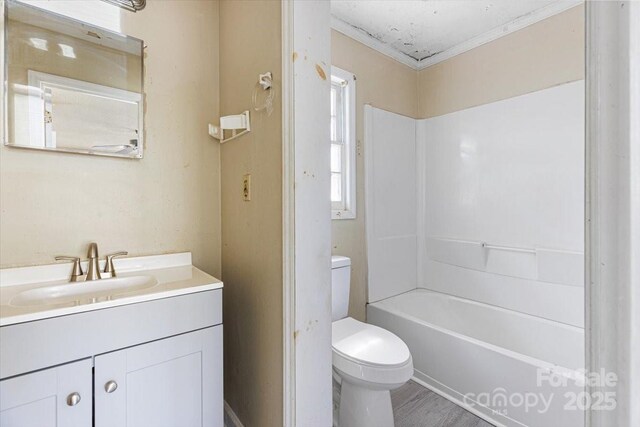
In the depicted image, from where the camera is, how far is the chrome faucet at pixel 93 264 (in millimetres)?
1180

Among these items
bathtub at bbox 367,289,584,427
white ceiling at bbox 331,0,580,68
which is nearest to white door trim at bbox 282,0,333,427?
bathtub at bbox 367,289,584,427

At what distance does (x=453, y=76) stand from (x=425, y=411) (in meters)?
2.48

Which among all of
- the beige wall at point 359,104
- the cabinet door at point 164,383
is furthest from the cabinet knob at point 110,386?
the beige wall at point 359,104

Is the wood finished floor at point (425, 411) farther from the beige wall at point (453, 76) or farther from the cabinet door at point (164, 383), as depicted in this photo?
the cabinet door at point (164, 383)

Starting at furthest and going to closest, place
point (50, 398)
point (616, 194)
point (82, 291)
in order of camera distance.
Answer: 1. point (82, 291)
2. point (50, 398)
3. point (616, 194)

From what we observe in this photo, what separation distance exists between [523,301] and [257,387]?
1909 mm

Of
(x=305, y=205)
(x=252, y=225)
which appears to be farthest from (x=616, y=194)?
(x=252, y=225)

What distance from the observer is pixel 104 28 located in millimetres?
1309

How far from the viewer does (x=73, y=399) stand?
86 cm

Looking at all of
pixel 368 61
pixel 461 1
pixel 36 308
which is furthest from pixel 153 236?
pixel 461 1

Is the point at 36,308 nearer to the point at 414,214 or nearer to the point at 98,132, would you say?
the point at 98,132

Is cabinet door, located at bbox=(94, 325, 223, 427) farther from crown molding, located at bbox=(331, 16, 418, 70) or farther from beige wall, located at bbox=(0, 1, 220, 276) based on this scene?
crown molding, located at bbox=(331, 16, 418, 70)

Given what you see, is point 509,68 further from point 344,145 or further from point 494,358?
point 494,358

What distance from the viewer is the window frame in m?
2.20
